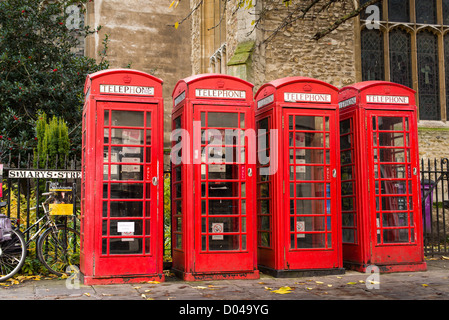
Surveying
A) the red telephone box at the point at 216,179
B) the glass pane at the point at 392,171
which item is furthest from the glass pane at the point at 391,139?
the red telephone box at the point at 216,179

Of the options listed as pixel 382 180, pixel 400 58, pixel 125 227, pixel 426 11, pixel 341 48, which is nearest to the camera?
pixel 125 227

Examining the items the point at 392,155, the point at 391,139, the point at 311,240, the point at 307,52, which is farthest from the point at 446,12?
Result: the point at 311,240

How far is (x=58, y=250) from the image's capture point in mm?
7660

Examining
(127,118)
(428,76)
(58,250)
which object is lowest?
(58,250)

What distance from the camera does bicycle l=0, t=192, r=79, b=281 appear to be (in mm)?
6961

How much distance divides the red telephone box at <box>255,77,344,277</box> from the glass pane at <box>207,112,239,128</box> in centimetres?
59

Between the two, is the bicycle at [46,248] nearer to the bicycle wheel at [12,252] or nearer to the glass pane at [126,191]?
the bicycle wheel at [12,252]

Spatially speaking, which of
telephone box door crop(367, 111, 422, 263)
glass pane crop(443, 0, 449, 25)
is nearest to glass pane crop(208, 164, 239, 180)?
telephone box door crop(367, 111, 422, 263)

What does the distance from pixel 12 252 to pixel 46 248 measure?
61cm

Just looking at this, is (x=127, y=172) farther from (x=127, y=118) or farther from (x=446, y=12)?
(x=446, y=12)

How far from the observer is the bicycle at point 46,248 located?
6.96 metres

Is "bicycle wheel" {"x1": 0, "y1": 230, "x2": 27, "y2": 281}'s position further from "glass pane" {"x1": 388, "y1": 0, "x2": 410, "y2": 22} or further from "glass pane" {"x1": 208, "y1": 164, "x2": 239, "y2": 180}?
"glass pane" {"x1": 388, "y1": 0, "x2": 410, "y2": 22}
